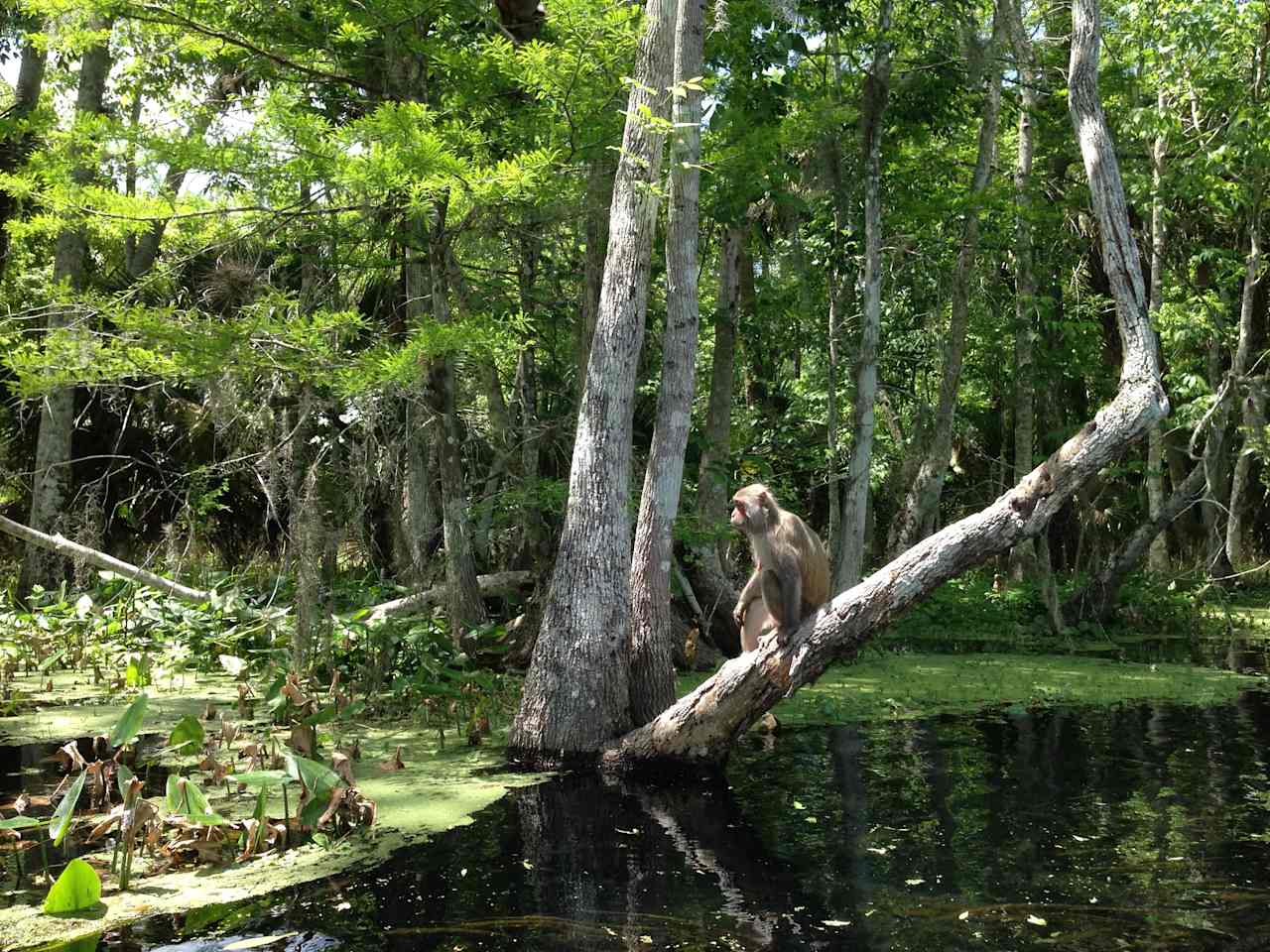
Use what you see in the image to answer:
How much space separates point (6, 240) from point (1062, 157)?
59.0 ft

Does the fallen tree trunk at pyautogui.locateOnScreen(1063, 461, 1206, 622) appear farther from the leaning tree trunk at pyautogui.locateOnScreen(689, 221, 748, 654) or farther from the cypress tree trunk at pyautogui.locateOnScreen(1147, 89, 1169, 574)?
the leaning tree trunk at pyautogui.locateOnScreen(689, 221, 748, 654)

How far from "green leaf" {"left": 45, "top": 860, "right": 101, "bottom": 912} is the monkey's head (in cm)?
480

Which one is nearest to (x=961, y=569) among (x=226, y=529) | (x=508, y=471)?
(x=508, y=471)

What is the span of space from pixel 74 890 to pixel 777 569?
4854 millimetres

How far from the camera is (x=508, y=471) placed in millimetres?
13531

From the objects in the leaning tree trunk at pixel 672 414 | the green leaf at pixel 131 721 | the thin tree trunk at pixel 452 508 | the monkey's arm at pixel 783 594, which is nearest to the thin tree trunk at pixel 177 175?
the thin tree trunk at pixel 452 508

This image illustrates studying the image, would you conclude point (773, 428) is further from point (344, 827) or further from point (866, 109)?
point (344, 827)

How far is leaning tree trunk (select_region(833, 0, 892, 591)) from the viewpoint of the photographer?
14609 mm

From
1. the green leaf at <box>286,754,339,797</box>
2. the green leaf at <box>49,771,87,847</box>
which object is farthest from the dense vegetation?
the green leaf at <box>49,771,87,847</box>

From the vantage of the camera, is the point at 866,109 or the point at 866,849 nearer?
the point at 866,849

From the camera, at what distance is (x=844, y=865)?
22.0ft

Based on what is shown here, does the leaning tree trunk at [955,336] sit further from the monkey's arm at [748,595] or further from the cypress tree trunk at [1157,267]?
the monkey's arm at [748,595]

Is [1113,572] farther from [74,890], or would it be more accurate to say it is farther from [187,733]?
[74,890]

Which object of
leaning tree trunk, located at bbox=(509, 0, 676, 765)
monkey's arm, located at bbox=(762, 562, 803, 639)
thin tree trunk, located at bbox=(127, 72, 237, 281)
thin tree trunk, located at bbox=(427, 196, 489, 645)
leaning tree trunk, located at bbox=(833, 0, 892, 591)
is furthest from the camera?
leaning tree trunk, located at bbox=(833, 0, 892, 591)
